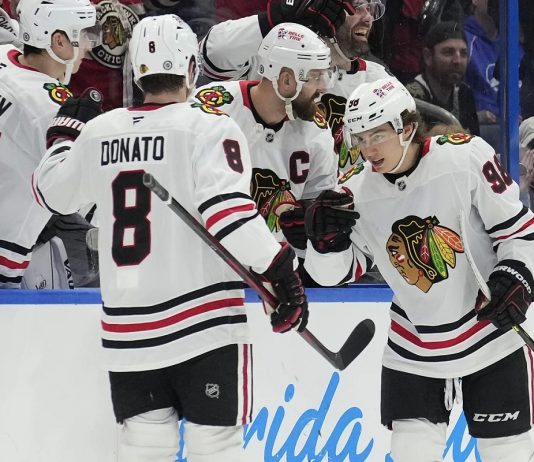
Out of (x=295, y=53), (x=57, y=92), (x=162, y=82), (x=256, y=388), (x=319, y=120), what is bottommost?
(x=256, y=388)

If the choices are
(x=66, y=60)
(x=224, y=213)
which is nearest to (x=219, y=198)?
(x=224, y=213)

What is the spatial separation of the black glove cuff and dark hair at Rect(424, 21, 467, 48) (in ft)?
4.70

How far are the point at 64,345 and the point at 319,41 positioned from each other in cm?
106

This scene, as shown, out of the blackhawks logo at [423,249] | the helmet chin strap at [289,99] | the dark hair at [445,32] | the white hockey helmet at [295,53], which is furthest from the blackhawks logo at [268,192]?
the dark hair at [445,32]

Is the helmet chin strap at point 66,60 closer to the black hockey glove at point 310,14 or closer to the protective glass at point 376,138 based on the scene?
the black hockey glove at point 310,14

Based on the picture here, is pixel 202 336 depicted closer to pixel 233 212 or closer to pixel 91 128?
pixel 233 212

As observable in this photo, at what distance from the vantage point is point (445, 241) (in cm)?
260

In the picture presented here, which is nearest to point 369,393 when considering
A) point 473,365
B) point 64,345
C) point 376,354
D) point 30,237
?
point 376,354

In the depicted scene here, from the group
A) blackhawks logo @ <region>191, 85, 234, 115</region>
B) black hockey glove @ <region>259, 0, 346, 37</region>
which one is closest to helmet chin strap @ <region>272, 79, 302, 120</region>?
blackhawks logo @ <region>191, 85, 234, 115</region>

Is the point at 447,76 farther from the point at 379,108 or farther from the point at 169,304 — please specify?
the point at 169,304

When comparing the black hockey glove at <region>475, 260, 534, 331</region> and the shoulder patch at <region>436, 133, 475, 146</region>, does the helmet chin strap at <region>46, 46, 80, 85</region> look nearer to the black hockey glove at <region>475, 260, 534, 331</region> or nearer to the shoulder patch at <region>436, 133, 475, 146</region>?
the shoulder patch at <region>436, 133, 475, 146</region>

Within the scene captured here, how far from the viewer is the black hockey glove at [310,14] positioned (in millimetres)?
3379

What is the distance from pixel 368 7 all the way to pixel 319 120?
534 millimetres

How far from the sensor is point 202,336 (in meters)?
2.43
